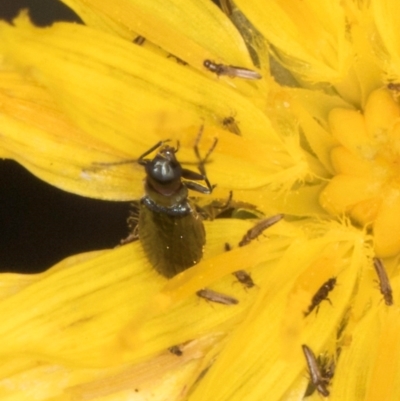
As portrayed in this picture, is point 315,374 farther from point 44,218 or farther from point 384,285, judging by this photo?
point 44,218

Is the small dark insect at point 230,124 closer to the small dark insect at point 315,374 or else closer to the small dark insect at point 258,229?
the small dark insect at point 258,229

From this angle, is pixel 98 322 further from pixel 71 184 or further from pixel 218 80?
pixel 218 80

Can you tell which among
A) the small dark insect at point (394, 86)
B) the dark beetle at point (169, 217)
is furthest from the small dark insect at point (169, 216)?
the small dark insect at point (394, 86)

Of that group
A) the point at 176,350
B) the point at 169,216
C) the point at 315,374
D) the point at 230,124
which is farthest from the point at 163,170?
the point at 315,374

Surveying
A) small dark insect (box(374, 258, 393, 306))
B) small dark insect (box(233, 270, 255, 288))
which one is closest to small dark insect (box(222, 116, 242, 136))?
small dark insect (box(233, 270, 255, 288))

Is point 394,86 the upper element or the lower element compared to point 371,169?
upper

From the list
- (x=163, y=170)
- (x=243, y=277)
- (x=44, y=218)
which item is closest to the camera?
(x=163, y=170)
